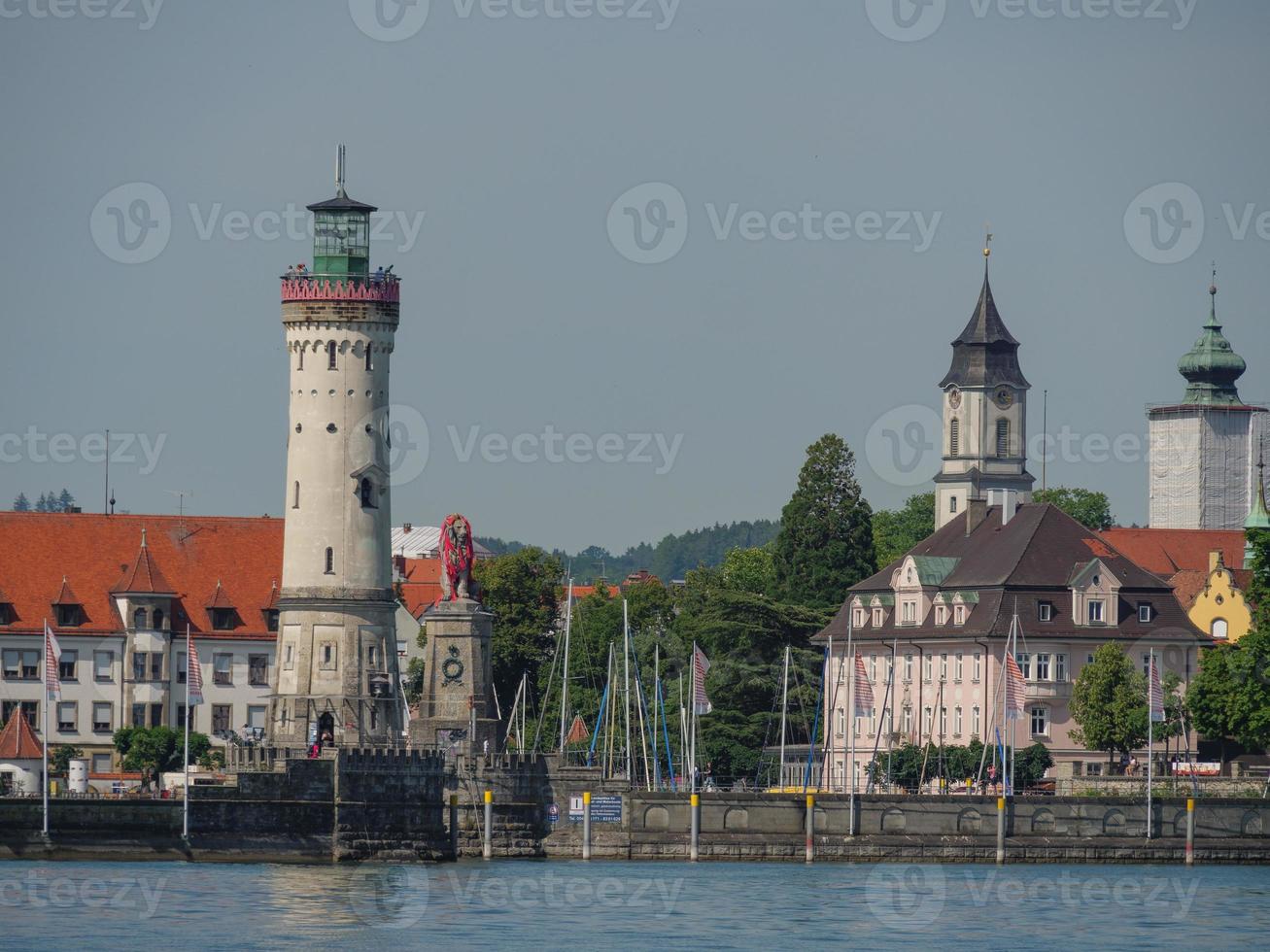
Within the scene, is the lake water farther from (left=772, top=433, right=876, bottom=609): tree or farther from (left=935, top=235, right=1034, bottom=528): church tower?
(left=935, top=235, right=1034, bottom=528): church tower

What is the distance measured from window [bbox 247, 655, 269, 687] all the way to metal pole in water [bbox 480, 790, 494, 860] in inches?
1158

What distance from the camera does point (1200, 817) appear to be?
109688 mm

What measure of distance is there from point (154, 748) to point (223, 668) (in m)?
8.60

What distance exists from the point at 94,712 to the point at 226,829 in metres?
34.4

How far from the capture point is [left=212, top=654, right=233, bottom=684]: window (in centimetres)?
13425

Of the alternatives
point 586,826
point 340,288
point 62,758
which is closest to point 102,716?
point 62,758

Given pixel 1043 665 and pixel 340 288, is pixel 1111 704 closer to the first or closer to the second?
pixel 1043 665

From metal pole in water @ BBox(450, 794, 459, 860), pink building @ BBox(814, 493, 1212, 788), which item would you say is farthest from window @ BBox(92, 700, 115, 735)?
metal pole in water @ BBox(450, 794, 459, 860)

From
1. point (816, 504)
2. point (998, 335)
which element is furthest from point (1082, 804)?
point (998, 335)

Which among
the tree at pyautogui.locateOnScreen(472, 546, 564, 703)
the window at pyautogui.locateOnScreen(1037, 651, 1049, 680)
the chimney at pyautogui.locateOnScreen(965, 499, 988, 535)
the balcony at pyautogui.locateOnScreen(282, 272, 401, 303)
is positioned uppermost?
the balcony at pyautogui.locateOnScreen(282, 272, 401, 303)

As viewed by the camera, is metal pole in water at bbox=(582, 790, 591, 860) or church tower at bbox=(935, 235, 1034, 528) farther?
church tower at bbox=(935, 235, 1034, 528)

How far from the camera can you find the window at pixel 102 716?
132m

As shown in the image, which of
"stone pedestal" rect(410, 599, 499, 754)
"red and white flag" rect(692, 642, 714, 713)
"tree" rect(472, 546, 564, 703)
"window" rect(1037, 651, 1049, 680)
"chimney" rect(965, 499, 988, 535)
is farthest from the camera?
→ "chimney" rect(965, 499, 988, 535)

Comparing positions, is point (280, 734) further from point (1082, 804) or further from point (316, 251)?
point (1082, 804)
